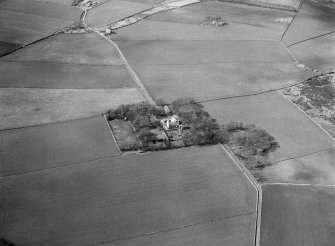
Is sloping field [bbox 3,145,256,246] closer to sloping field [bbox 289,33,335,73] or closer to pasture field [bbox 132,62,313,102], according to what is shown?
pasture field [bbox 132,62,313,102]

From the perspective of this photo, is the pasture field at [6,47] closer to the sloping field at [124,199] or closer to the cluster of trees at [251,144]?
the sloping field at [124,199]

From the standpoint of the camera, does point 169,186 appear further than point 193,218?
Yes

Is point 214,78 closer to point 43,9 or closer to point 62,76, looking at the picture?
point 62,76

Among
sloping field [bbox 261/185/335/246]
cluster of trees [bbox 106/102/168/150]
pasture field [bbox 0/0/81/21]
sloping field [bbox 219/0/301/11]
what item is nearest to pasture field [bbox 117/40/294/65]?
cluster of trees [bbox 106/102/168/150]

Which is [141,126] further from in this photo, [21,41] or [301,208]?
[21,41]

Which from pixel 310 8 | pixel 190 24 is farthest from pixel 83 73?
pixel 310 8

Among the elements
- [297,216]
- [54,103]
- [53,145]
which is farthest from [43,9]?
[297,216]

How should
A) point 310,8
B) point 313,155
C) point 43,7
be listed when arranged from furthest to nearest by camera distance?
point 310,8 < point 43,7 < point 313,155
